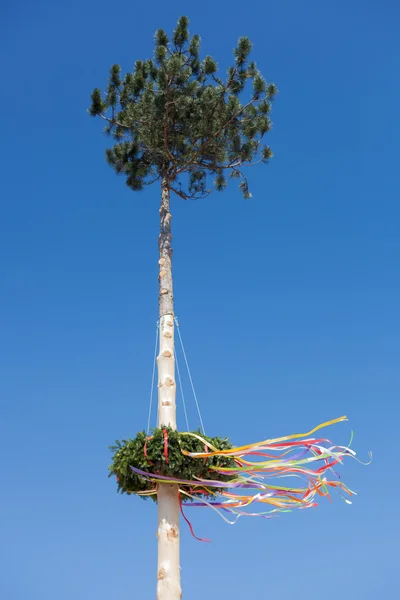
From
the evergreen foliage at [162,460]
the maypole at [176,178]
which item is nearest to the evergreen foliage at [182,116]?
the maypole at [176,178]

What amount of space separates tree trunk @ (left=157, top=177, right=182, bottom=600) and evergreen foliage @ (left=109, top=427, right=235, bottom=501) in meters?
0.30

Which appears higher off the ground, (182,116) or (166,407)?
(182,116)

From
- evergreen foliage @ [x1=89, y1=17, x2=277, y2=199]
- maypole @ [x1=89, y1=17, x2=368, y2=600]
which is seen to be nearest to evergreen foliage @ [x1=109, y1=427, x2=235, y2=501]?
maypole @ [x1=89, y1=17, x2=368, y2=600]

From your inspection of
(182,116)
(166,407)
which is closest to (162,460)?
(166,407)

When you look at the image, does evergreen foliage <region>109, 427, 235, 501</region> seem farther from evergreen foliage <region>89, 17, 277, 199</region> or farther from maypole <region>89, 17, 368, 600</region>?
evergreen foliage <region>89, 17, 277, 199</region>

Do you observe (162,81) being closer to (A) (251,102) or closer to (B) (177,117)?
(B) (177,117)

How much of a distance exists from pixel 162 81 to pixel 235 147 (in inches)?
70.4

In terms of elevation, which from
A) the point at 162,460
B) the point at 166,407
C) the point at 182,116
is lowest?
the point at 162,460

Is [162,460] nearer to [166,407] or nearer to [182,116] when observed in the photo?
[166,407]

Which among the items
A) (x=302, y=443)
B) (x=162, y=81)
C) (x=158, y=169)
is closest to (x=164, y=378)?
(x=302, y=443)

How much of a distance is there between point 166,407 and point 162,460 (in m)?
1.00

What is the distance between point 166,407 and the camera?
297 inches

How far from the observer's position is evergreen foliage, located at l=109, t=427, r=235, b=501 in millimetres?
6676

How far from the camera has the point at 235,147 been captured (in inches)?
421
